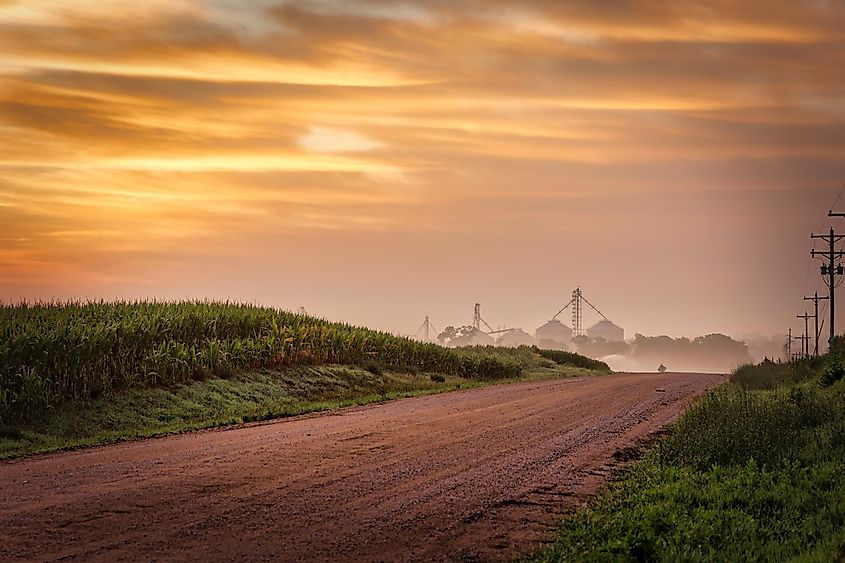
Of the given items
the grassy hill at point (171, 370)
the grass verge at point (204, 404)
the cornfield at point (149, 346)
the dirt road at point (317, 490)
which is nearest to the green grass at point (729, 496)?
the dirt road at point (317, 490)

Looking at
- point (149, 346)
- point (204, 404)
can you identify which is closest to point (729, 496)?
point (204, 404)

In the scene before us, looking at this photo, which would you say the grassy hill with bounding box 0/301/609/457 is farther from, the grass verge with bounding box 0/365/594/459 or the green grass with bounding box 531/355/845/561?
the green grass with bounding box 531/355/845/561

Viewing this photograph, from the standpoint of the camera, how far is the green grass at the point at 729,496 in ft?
31.8

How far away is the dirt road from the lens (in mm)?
9289

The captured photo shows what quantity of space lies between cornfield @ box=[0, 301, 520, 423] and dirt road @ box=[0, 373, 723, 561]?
511 cm

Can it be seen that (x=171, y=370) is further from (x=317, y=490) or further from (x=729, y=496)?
(x=729, y=496)

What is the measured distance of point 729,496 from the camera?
12008 mm

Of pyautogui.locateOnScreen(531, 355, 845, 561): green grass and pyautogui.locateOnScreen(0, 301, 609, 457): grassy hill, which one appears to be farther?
pyautogui.locateOnScreen(0, 301, 609, 457): grassy hill

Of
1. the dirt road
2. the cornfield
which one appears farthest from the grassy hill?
the dirt road

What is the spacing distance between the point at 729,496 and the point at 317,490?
5.63m

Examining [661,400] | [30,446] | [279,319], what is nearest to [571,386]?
[661,400]

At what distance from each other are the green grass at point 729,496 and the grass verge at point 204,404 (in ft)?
34.0

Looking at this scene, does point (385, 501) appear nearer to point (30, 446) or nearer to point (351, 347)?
point (30, 446)

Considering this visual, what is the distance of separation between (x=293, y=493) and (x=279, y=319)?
23.7 metres
